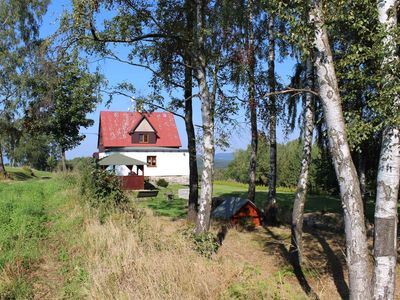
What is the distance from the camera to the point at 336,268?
36.8ft

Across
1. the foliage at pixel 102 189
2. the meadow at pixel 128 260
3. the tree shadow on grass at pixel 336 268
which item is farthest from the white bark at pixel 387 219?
the foliage at pixel 102 189

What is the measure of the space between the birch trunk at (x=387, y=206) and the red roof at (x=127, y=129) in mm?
35156

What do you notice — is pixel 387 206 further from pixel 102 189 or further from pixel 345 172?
pixel 102 189

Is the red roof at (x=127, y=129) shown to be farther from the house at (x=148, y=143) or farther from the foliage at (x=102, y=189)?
the foliage at (x=102, y=189)

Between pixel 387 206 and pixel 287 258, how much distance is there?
19.6ft

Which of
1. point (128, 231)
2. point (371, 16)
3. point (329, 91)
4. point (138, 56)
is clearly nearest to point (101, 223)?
point (128, 231)

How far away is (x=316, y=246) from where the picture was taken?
13.3 metres

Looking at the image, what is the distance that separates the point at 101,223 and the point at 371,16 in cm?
732

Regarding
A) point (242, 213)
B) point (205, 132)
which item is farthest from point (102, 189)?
point (242, 213)

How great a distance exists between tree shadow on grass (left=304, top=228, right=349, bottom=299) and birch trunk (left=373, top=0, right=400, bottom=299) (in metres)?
3.44

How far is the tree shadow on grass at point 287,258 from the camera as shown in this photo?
977cm

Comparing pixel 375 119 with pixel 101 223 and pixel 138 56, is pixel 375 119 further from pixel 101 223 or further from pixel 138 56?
pixel 138 56

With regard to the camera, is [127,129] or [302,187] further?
[127,129]

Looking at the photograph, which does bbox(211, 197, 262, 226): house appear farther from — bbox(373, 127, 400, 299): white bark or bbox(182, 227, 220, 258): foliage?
bbox(373, 127, 400, 299): white bark
